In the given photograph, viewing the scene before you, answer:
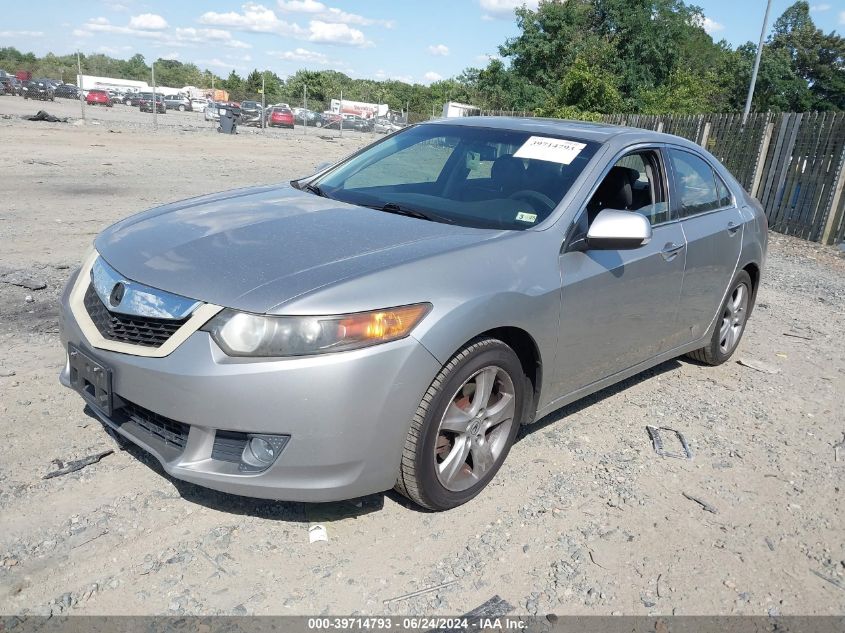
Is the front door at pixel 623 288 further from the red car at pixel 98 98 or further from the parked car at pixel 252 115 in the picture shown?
the red car at pixel 98 98

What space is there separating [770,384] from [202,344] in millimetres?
4280

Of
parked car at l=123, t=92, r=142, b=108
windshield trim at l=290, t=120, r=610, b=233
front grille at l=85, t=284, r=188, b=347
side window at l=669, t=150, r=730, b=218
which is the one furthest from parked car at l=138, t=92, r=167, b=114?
front grille at l=85, t=284, r=188, b=347

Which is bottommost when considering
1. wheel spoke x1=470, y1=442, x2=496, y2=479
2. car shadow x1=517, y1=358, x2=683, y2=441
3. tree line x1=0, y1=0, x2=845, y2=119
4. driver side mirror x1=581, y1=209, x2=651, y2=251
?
car shadow x1=517, y1=358, x2=683, y2=441

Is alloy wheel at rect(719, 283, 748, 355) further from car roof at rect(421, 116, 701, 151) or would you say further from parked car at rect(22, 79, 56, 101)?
parked car at rect(22, 79, 56, 101)

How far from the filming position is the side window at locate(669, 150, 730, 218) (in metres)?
4.39

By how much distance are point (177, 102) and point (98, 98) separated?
227 inches

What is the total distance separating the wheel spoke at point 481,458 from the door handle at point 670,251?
163 cm

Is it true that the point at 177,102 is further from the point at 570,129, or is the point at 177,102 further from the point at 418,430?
the point at 418,430

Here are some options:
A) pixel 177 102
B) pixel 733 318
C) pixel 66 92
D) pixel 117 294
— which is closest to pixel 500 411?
pixel 117 294

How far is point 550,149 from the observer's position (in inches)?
153

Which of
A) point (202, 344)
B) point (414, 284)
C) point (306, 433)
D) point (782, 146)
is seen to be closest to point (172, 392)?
point (202, 344)

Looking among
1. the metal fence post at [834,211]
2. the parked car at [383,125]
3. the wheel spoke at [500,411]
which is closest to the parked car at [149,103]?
the parked car at [383,125]

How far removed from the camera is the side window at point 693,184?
14.4 ft

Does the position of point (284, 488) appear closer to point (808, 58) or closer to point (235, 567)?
point (235, 567)
